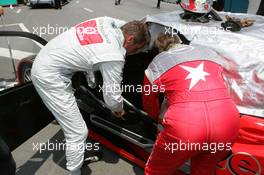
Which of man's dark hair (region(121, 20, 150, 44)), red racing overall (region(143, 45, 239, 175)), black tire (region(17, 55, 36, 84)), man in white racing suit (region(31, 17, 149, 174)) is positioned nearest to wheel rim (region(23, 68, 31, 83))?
black tire (region(17, 55, 36, 84))

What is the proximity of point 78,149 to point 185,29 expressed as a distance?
4.79ft

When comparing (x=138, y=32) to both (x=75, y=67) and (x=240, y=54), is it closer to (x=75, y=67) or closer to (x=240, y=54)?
(x=75, y=67)

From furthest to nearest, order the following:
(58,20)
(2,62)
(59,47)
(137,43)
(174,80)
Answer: (58,20)
(2,62)
(59,47)
(137,43)
(174,80)

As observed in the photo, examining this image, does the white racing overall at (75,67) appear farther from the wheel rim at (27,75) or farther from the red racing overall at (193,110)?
the wheel rim at (27,75)

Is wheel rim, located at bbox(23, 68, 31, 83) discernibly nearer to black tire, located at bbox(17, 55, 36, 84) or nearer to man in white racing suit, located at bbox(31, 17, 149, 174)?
black tire, located at bbox(17, 55, 36, 84)

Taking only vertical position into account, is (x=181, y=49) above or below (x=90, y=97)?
above

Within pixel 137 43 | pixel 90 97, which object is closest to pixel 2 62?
pixel 90 97

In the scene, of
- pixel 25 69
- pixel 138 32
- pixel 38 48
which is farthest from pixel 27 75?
pixel 138 32

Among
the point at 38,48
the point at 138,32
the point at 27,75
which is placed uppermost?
the point at 138,32

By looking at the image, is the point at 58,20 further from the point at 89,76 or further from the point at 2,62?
the point at 89,76

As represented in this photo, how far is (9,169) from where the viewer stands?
2246mm

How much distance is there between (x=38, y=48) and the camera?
14.6 feet

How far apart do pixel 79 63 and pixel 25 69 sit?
1468mm

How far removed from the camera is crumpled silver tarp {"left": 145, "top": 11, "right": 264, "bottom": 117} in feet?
7.96
